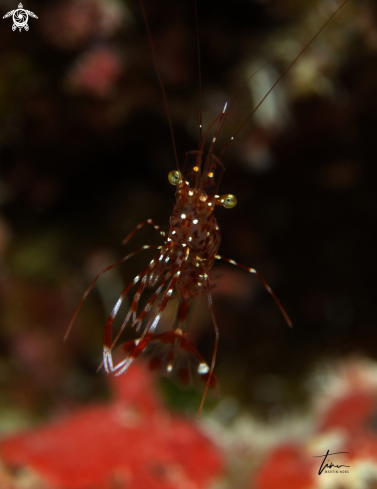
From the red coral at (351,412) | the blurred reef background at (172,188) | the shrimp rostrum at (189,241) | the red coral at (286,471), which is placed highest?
the blurred reef background at (172,188)

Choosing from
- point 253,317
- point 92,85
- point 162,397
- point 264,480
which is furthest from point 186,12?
point 264,480

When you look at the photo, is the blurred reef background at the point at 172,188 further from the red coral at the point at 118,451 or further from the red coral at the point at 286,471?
the red coral at the point at 286,471

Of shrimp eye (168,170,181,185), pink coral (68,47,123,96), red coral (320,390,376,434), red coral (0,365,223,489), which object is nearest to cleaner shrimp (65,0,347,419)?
shrimp eye (168,170,181,185)

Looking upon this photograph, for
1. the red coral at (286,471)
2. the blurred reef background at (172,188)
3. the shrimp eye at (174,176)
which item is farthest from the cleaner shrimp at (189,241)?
the blurred reef background at (172,188)

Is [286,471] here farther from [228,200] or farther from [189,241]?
[228,200]

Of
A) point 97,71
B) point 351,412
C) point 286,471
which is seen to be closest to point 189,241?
point 286,471

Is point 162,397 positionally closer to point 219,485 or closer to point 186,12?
point 219,485
